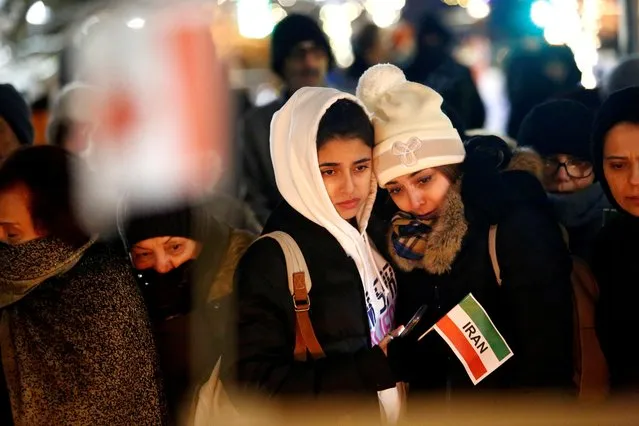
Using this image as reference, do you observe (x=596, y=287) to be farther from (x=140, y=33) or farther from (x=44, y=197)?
(x=140, y=33)

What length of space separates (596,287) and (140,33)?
20.5ft

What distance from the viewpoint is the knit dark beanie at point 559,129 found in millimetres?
4371

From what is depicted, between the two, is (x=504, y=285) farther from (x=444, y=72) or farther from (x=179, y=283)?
(x=444, y=72)

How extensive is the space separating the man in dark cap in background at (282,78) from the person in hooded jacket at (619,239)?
2479 millimetres

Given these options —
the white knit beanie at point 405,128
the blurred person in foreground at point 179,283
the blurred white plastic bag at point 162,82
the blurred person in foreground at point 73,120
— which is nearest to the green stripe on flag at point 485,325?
the white knit beanie at point 405,128

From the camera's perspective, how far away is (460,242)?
3.34m

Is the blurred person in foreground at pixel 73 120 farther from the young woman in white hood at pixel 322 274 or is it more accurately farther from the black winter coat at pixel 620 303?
the black winter coat at pixel 620 303

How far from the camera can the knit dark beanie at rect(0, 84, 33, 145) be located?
542 centimetres

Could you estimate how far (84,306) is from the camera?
3418mm

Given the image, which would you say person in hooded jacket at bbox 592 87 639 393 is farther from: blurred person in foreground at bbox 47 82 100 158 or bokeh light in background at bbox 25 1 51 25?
bokeh light in background at bbox 25 1 51 25

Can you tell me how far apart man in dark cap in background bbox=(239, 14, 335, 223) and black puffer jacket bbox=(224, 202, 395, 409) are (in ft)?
7.39

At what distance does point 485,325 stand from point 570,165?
1383mm

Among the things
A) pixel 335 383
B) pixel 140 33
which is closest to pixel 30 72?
pixel 140 33

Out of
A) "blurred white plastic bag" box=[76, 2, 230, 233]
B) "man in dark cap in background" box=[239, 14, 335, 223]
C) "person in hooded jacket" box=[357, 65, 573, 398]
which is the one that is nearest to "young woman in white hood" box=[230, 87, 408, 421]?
"person in hooded jacket" box=[357, 65, 573, 398]
